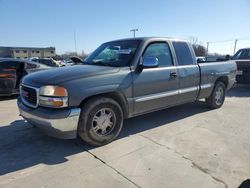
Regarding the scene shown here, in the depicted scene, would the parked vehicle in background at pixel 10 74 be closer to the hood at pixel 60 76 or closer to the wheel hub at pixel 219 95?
the hood at pixel 60 76

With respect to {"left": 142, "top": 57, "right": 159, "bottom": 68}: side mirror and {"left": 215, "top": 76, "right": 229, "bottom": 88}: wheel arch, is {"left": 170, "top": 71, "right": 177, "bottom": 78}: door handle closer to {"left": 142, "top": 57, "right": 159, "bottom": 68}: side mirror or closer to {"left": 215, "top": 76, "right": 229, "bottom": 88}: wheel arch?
{"left": 142, "top": 57, "right": 159, "bottom": 68}: side mirror

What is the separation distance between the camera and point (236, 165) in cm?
320

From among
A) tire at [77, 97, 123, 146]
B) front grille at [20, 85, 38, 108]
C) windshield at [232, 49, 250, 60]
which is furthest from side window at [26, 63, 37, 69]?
windshield at [232, 49, 250, 60]

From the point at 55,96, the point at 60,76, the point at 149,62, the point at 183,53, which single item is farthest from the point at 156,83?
the point at 55,96

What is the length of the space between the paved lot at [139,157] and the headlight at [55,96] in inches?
33.1

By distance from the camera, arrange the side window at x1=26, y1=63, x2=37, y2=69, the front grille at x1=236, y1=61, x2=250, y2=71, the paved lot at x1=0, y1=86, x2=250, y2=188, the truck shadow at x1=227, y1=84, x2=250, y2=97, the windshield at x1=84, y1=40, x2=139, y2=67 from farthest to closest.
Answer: the front grille at x1=236, y1=61, x2=250, y2=71, the truck shadow at x1=227, y1=84, x2=250, y2=97, the side window at x1=26, y1=63, x2=37, y2=69, the windshield at x1=84, y1=40, x2=139, y2=67, the paved lot at x1=0, y1=86, x2=250, y2=188

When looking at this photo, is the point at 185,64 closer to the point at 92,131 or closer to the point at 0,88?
the point at 92,131

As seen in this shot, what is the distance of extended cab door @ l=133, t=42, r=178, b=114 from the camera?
13.7 ft

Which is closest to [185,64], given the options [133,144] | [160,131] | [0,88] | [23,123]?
[160,131]

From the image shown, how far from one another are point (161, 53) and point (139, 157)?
7.57 feet

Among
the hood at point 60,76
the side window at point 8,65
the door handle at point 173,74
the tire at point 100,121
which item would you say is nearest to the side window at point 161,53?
the door handle at point 173,74

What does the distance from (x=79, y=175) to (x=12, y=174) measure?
2.97 feet

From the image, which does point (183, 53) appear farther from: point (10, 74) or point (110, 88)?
point (10, 74)

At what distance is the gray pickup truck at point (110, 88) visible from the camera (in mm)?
3340
